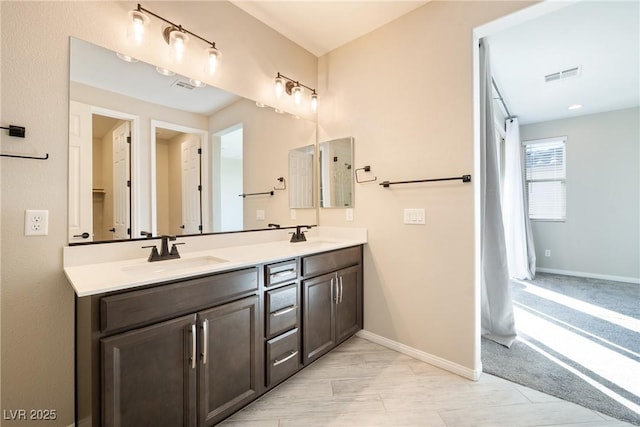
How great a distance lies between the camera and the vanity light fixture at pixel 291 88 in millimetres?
2350

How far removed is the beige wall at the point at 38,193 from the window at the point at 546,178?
19.6 feet

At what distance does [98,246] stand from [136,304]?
0.61m

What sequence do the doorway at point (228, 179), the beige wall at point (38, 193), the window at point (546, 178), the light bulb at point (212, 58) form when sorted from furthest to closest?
the window at point (546, 178) < the doorway at point (228, 179) < the light bulb at point (212, 58) < the beige wall at point (38, 193)

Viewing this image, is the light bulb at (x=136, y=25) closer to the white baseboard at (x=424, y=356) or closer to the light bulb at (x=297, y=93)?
the light bulb at (x=297, y=93)

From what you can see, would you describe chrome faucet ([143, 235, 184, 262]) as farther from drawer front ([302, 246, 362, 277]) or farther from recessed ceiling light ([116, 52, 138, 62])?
recessed ceiling light ([116, 52, 138, 62])

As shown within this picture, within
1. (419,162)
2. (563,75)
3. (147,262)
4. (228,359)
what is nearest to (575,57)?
(563,75)

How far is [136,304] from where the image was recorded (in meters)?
1.09

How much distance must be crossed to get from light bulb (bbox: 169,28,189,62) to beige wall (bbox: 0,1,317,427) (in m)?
0.27

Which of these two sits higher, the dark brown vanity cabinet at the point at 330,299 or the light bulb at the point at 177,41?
the light bulb at the point at 177,41

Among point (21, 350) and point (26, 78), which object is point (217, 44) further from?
point (21, 350)

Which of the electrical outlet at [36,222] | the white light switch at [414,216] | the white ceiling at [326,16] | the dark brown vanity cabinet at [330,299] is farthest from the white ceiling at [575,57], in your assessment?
the electrical outlet at [36,222]

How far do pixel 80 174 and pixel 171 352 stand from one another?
3.44 ft

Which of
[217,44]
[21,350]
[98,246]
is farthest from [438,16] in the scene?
[21,350]

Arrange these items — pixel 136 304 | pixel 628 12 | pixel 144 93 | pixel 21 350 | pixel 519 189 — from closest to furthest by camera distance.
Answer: pixel 136 304, pixel 21 350, pixel 144 93, pixel 628 12, pixel 519 189
